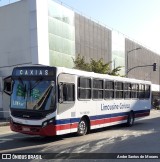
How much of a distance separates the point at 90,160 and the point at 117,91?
393 inches

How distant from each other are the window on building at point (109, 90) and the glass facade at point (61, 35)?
1992 cm

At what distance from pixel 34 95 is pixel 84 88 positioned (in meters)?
3.04

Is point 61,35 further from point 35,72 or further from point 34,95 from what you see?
point 34,95

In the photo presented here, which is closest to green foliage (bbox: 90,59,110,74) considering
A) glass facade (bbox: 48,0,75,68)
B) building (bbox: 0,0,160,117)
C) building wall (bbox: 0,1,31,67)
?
glass facade (bbox: 48,0,75,68)

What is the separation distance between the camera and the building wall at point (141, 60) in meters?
63.5

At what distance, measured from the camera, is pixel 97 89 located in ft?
55.0

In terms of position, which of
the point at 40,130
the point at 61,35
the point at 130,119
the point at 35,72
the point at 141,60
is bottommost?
the point at 130,119

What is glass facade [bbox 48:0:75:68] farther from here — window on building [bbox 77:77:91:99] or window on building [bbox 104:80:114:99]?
window on building [bbox 77:77:91:99]

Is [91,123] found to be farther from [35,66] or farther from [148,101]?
[148,101]

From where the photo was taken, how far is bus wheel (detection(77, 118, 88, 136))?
49.6 feet

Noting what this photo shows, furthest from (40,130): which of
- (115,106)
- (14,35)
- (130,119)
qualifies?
(14,35)

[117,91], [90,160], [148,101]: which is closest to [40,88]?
[90,160]

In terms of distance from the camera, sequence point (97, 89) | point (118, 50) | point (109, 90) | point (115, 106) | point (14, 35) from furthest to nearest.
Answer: point (118, 50) < point (14, 35) < point (115, 106) < point (109, 90) < point (97, 89)

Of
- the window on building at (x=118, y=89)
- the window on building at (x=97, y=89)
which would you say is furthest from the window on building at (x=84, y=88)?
the window on building at (x=118, y=89)
